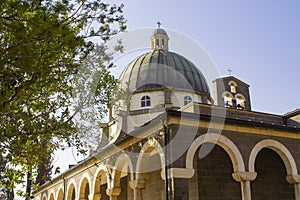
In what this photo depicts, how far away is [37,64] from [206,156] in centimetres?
891

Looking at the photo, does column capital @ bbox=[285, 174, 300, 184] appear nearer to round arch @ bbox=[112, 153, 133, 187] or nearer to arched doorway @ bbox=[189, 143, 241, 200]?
arched doorway @ bbox=[189, 143, 241, 200]

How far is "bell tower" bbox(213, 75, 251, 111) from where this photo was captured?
60.8 feet

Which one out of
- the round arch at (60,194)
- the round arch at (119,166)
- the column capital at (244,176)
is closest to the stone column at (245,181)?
the column capital at (244,176)

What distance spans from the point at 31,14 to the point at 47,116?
2897 mm

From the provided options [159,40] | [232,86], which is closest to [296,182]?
[232,86]

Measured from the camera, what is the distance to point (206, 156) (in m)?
14.8

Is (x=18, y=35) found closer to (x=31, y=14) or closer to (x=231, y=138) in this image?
(x=31, y=14)

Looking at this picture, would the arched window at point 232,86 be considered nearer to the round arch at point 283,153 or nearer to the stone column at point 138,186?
the round arch at point 283,153

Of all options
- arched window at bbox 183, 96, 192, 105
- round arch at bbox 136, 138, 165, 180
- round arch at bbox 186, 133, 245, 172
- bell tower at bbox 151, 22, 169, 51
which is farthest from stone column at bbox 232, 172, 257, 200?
bell tower at bbox 151, 22, 169, 51

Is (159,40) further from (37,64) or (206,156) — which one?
(37,64)

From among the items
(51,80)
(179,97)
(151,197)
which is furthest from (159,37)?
(51,80)

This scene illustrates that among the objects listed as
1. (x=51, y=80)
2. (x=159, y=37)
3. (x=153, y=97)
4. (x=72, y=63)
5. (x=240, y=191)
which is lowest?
(x=240, y=191)

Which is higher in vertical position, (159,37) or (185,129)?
(159,37)

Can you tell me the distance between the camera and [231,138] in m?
13.8
